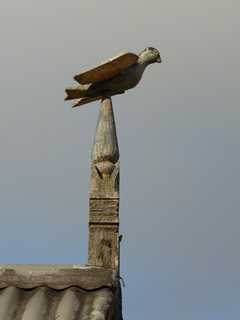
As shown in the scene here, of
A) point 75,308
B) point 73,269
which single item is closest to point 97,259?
point 73,269

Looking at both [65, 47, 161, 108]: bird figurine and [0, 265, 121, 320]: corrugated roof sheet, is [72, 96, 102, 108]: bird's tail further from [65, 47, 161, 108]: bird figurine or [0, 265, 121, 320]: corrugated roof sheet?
[0, 265, 121, 320]: corrugated roof sheet

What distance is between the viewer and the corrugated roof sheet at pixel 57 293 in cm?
444

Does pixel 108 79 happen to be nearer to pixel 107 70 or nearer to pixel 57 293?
pixel 107 70

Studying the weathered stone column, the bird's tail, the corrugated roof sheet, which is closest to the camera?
the corrugated roof sheet

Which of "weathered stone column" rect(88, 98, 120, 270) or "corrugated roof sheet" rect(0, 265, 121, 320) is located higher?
"weathered stone column" rect(88, 98, 120, 270)

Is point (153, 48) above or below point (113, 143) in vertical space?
above

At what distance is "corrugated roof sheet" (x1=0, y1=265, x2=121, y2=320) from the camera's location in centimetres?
444

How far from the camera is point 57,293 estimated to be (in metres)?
4.79

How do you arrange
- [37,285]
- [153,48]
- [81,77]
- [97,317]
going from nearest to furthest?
[97,317] → [37,285] → [81,77] → [153,48]

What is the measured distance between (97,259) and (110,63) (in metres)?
1.67

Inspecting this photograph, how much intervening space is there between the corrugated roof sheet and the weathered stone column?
500 mm

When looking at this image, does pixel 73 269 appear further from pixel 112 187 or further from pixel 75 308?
pixel 112 187

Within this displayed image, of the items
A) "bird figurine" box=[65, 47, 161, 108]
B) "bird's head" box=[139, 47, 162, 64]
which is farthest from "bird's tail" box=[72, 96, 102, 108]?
"bird's head" box=[139, 47, 162, 64]

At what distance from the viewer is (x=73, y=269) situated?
16.1 feet
